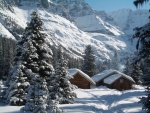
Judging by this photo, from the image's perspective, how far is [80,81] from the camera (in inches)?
1738

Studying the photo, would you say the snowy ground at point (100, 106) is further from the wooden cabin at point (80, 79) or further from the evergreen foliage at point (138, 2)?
the wooden cabin at point (80, 79)

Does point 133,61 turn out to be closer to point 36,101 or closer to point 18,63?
point 36,101

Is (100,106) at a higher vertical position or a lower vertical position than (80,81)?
lower

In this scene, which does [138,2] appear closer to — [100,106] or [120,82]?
[100,106]

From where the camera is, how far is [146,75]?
1253 centimetres

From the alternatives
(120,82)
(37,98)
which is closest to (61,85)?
(37,98)

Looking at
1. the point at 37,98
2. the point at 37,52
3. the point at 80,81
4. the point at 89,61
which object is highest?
the point at 89,61

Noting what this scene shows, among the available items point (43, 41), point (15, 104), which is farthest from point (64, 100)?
point (43, 41)

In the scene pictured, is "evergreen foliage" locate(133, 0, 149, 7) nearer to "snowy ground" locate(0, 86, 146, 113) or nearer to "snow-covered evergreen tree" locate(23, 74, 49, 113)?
"snow-covered evergreen tree" locate(23, 74, 49, 113)

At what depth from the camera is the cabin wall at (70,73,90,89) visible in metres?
43.5

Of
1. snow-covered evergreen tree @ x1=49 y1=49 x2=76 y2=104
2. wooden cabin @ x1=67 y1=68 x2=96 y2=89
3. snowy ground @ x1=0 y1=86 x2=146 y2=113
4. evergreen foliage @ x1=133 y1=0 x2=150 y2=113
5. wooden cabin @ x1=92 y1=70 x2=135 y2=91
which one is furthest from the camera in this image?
wooden cabin @ x1=92 y1=70 x2=135 y2=91

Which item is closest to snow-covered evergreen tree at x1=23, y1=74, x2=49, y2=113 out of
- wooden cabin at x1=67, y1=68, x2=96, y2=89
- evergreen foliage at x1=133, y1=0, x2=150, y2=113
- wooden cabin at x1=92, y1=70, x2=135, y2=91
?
evergreen foliage at x1=133, y1=0, x2=150, y2=113

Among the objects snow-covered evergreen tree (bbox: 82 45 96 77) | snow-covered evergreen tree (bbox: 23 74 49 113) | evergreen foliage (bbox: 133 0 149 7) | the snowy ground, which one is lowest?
the snowy ground

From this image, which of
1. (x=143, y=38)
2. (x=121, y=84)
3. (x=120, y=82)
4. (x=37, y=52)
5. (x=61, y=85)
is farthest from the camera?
(x=121, y=84)
